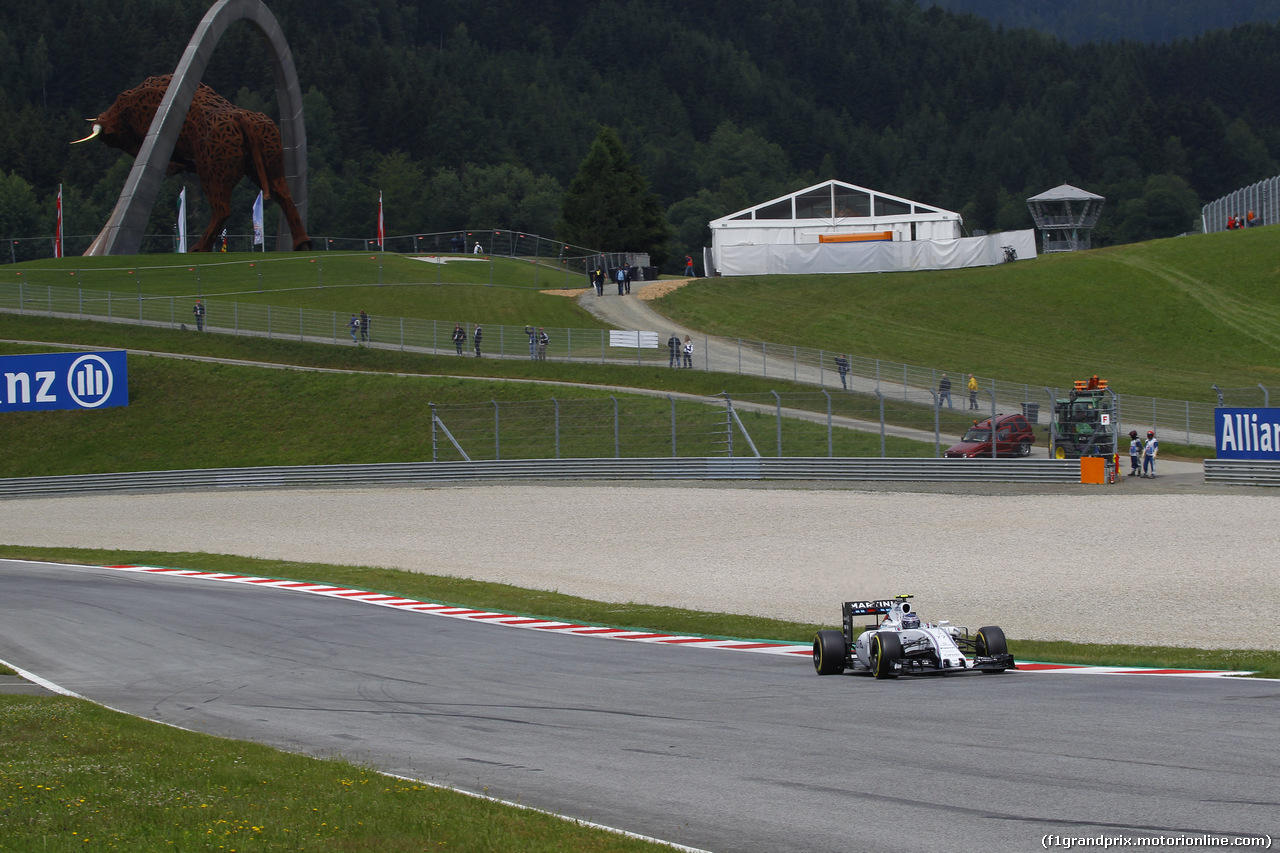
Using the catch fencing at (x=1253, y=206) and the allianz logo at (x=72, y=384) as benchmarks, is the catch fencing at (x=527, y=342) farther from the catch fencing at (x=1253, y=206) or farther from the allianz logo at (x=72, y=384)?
the catch fencing at (x=1253, y=206)

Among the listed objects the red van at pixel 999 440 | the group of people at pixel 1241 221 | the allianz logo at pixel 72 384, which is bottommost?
the red van at pixel 999 440

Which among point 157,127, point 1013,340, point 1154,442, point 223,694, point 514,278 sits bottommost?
point 223,694

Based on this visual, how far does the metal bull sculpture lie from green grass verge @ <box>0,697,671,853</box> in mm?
61373

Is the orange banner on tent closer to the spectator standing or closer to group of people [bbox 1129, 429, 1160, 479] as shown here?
group of people [bbox 1129, 429, 1160, 479]

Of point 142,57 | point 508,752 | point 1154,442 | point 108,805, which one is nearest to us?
point 108,805

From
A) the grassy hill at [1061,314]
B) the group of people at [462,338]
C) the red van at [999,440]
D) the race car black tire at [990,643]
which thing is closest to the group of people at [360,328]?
the group of people at [462,338]

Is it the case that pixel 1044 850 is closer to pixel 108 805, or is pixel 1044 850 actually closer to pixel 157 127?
pixel 108 805

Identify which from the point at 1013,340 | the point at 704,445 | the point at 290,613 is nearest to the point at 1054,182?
the point at 1013,340

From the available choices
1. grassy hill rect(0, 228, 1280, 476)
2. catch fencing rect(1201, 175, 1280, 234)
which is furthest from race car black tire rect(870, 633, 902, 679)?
catch fencing rect(1201, 175, 1280, 234)

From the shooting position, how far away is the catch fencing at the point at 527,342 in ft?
156

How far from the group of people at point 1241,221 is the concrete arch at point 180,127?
60180mm

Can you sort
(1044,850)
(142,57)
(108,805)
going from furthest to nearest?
(142,57) → (108,805) → (1044,850)

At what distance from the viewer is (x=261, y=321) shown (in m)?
57.0

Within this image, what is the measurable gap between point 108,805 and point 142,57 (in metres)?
152
